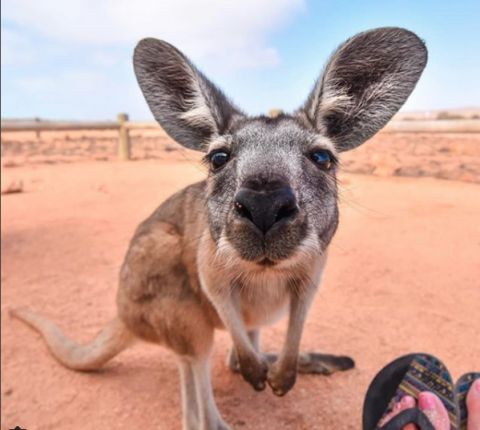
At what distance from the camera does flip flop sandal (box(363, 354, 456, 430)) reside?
1.80 meters

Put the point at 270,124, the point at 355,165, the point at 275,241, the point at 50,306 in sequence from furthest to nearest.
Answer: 1. the point at 355,165
2. the point at 50,306
3. the point at 270,124
4. the point at 275,241

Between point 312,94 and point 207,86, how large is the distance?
1.63 ft

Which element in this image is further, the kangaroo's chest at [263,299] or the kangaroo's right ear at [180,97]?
the kangaroo's chest at [263,299]

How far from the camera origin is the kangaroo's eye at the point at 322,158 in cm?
220

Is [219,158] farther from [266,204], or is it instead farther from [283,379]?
[283,379]

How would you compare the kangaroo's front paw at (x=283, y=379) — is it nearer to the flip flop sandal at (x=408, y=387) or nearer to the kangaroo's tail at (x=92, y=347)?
the flip flop sandal at (x=408, y=387)

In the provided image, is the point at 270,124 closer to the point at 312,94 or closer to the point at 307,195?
the point at 312,94

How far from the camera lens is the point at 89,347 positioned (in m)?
3.22

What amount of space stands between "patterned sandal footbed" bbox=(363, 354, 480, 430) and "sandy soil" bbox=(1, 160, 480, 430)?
141 mm

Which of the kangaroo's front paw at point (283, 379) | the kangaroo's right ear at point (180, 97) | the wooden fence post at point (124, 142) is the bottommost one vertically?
the wooden fence post at point (124, 142)

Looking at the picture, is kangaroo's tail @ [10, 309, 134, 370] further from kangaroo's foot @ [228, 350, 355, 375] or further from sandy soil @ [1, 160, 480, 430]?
kangaroo's foot @ [228, 350, 355, 375]

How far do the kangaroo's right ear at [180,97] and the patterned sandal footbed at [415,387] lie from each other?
4.33ft

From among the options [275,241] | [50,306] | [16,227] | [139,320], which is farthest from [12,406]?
[16,227]

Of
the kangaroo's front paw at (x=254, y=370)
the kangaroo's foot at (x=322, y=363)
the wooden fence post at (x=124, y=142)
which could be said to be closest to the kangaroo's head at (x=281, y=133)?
the kangaroo's front paw at (x=254, y=370)
